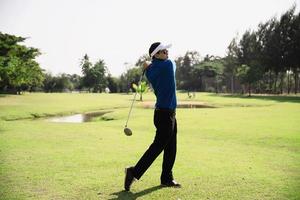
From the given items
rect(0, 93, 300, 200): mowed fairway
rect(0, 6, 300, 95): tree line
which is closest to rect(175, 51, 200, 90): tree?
rect(0, 6, 300, 95): tree line

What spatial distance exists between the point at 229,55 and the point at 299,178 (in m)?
112

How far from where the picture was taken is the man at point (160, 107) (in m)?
7.30

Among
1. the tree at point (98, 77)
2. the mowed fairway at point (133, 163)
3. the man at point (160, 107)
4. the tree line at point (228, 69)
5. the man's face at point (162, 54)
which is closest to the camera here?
the mowed fairway at point (133, 163)

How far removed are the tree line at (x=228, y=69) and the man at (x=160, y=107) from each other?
23.3 meters

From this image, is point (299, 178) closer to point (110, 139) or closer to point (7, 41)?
point (110, 139)

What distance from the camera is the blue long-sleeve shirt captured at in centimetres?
740

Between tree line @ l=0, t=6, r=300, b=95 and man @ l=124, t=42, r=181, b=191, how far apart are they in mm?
23332

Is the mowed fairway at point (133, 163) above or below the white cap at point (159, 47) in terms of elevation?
below

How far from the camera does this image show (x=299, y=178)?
8.50 metres

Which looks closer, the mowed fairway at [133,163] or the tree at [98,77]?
the mowed fairway at [133,163]

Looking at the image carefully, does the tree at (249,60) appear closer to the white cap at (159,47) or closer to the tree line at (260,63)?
the tree line at (260,63)

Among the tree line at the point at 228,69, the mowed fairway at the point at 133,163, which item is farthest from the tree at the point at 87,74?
the mowed fairway at the point at 133,163

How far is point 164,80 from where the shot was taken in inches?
293

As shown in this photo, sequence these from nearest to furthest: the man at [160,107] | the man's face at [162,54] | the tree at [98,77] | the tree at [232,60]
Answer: the man at [160,107] → the man's face at [162,54] → the tree at [232,60] → the tree at [98,77]
